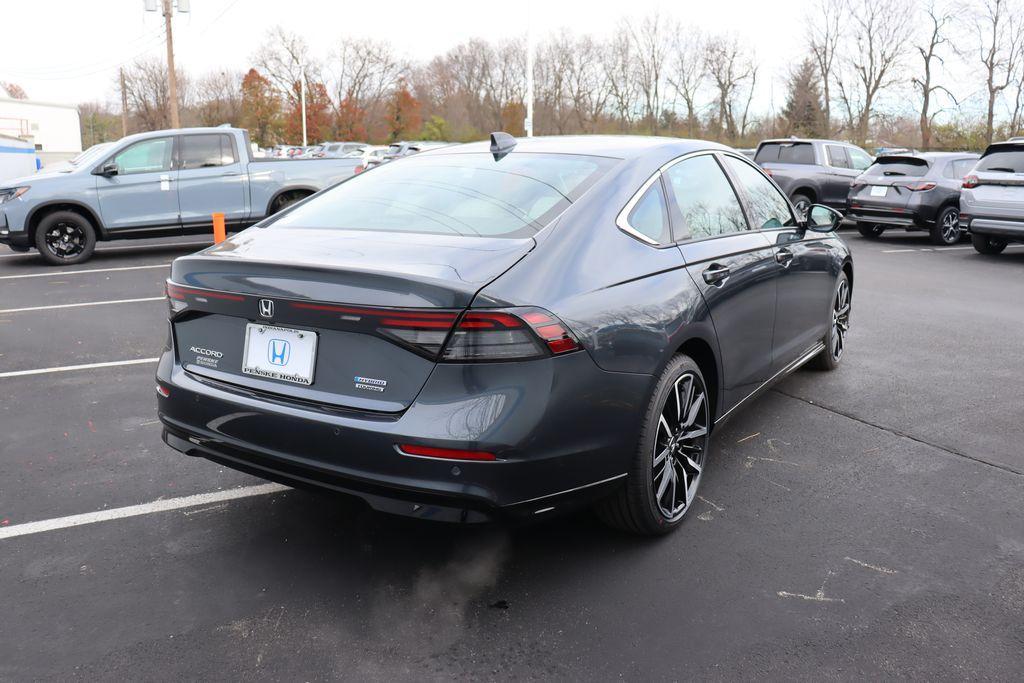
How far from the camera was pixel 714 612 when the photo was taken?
279 cm

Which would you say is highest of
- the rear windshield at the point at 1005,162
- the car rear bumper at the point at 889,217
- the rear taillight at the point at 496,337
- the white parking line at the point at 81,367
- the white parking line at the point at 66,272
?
the rear windshield at the point at 1005,162

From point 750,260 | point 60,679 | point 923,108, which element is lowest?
point 60,679

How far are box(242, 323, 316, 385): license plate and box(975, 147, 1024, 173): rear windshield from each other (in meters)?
12.1

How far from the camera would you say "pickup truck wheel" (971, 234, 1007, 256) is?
13.1m

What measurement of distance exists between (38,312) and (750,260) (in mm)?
7115

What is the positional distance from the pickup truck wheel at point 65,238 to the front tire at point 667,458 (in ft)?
34.9

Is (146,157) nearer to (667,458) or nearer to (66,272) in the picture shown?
(66,272)

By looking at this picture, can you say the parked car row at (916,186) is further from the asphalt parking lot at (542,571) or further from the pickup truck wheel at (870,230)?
the asphalt parking lot at (542,571)

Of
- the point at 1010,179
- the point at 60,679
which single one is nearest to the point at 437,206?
the point at 60,679

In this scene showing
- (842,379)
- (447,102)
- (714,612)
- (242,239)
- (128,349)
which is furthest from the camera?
(447,102)

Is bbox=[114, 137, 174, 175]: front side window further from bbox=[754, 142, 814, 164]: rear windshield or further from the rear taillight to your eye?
bbox=[754, 142, 814, 164]: rear windshield

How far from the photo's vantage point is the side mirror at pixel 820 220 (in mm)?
4898

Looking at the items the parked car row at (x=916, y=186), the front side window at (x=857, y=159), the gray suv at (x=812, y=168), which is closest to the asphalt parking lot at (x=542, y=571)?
the parked car row at (x=916, y=186)

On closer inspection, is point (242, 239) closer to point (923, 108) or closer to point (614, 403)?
point (614, 403)
